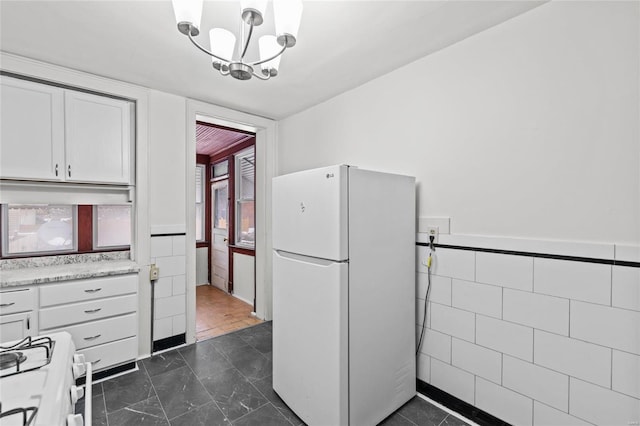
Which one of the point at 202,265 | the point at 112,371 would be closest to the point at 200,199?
the point at 202,265

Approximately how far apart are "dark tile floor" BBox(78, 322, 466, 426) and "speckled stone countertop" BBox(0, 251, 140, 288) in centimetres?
79

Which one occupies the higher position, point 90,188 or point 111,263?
point 90,188

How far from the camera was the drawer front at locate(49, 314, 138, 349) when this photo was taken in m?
2.03

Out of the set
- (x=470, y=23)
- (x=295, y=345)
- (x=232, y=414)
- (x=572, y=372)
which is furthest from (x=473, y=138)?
(x=232, y=414)

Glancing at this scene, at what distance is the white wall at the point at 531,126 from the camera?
127 centimetres

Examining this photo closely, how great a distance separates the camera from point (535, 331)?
4.87ft

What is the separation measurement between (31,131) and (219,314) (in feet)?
8.10

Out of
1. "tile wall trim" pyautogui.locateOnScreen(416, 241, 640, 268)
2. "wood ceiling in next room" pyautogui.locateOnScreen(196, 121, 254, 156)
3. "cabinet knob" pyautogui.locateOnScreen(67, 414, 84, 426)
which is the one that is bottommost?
"cabinet knob" pyautogui.locateOnScreen(67, 414, 84, 426)

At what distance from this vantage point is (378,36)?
5.68ft

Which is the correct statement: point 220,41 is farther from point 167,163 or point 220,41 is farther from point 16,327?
point 16,327

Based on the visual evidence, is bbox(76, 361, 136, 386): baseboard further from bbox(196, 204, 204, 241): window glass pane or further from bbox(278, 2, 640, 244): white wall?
bbox(196, 204, 204, 241): window glass pane

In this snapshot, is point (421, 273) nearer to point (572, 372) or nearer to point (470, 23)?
point (572, 372)

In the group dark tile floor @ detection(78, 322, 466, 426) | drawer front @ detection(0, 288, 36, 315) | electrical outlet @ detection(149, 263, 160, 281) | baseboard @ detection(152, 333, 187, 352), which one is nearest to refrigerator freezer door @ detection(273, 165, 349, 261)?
dark tile floor @ detection(78, 322, 466, 426)

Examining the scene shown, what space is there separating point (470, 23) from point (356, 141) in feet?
3.55
